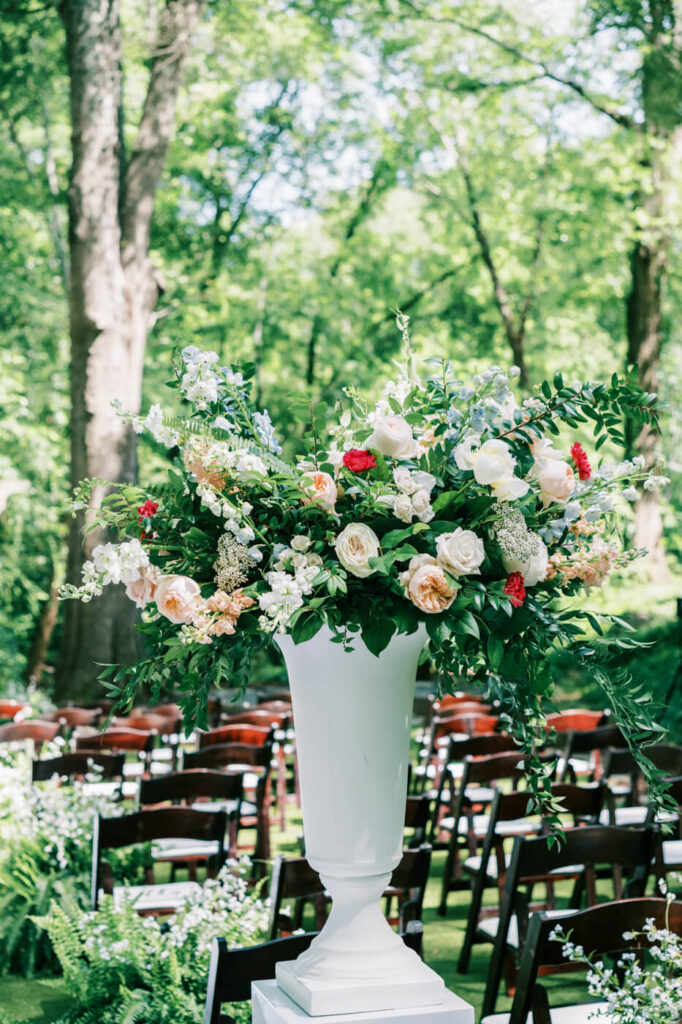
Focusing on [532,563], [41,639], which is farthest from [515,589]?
[41,639]

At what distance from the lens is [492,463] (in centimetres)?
196

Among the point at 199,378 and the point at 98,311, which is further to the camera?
the point at 98,311

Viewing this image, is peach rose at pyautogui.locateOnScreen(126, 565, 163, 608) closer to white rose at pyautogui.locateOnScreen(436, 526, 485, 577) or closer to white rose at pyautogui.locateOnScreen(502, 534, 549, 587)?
white rose at pyautogui.locateOnScreen(436, 526, 485, 577)

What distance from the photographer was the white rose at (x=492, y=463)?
196 cm

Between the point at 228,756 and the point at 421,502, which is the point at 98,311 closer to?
the point at 228,756

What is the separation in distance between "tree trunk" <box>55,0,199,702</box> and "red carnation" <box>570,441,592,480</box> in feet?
31.2

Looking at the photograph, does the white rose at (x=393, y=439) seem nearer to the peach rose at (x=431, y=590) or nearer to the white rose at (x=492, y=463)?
the white rose at (x=492, y=463)

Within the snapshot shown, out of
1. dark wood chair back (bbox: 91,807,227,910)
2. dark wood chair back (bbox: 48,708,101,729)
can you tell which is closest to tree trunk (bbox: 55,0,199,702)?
dark wood chair back (bbox: 48,708,101,729)

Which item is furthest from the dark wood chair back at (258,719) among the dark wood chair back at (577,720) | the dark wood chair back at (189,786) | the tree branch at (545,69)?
the tree branch at (545,69)

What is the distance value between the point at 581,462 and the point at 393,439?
1.32ft

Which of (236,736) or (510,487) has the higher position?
(510,487)

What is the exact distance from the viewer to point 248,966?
256 centimetres

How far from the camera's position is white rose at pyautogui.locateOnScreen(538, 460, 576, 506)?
2.08m

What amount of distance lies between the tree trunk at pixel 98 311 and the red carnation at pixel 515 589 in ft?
31.6
